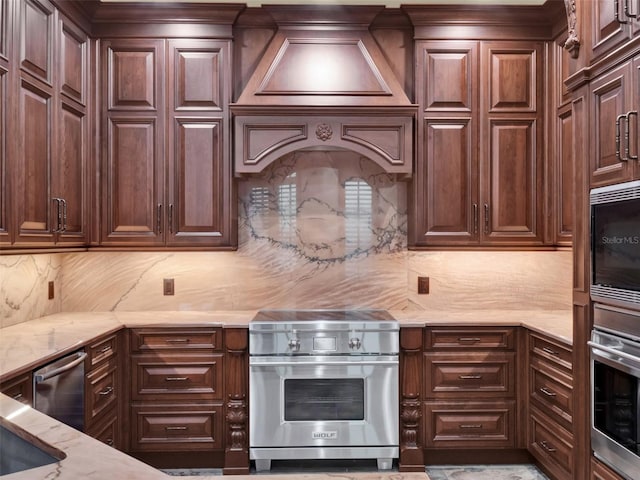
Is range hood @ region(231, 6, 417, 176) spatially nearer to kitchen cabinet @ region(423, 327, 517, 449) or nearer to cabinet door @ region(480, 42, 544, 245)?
Answer: cabinet door @ region(480, 42, 544, 245)

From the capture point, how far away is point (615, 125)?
2059 mm

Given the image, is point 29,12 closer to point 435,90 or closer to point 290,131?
point 290,131

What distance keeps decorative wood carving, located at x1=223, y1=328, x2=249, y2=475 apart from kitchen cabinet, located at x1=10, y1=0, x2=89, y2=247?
1.12m

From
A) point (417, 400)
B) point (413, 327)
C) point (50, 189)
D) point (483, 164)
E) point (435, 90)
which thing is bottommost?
point (417, 400)

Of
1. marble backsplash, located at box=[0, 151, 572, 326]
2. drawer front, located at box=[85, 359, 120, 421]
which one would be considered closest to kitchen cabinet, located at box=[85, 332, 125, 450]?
drawer front, located at box=[85, 359, 120, 421]

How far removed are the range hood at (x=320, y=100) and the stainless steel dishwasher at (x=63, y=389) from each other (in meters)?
1.47

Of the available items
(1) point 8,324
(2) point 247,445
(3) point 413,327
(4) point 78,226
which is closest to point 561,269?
(3) point 413,327

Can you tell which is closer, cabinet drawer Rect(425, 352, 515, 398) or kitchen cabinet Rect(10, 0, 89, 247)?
kitchen cabinet Rect(10, 0, 89, 247)

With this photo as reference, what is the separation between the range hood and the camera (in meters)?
3.24

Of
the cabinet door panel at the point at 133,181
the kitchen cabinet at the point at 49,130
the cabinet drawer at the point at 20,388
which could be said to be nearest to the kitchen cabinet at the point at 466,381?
the cabinet door panel at the point at 133,181

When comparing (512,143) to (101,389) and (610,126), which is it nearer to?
(610,126)

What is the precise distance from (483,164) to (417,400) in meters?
1.52

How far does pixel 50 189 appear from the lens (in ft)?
9.20

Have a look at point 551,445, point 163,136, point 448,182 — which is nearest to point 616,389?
point 551,445
